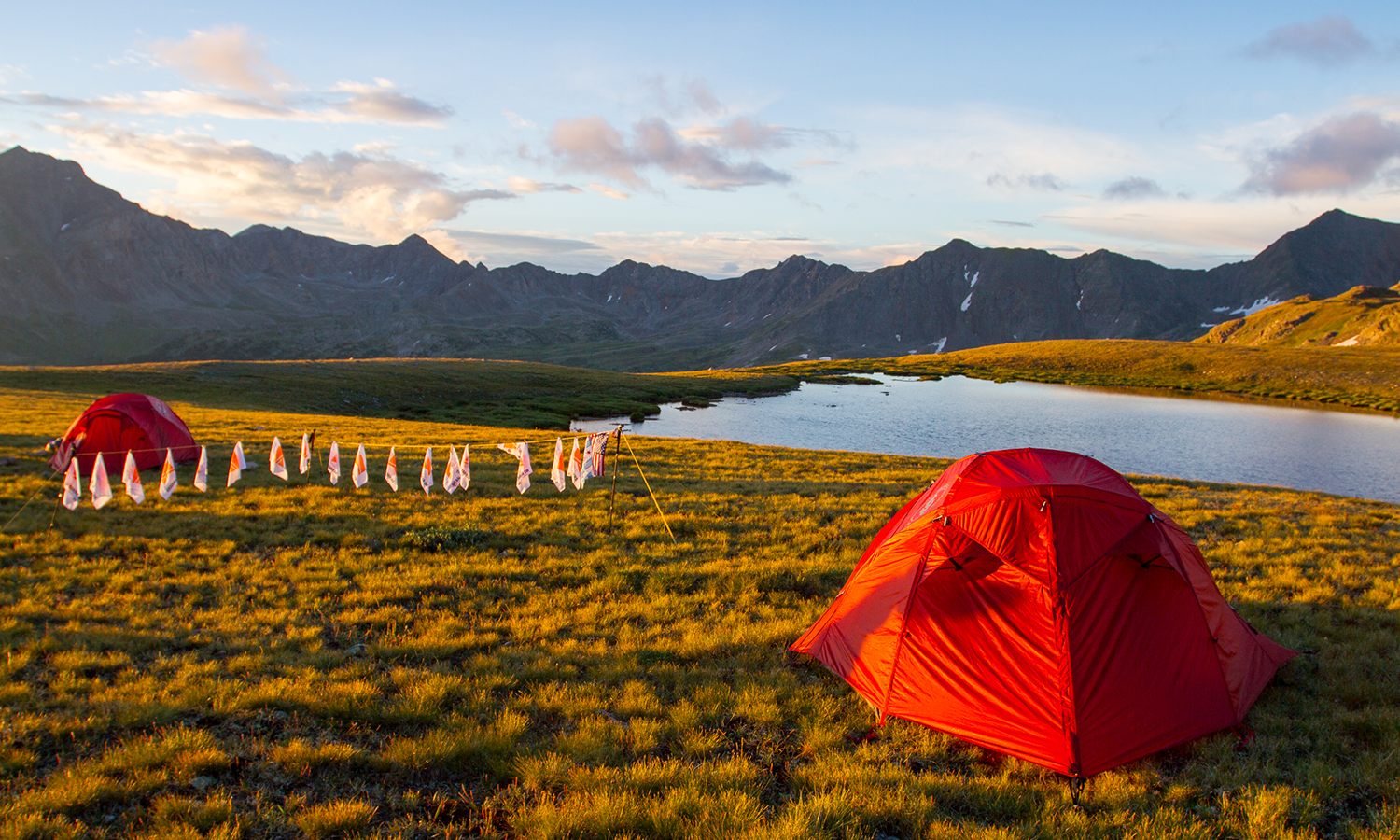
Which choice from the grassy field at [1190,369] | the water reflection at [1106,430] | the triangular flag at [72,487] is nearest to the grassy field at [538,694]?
Answer: the triangular flag at [72,487]

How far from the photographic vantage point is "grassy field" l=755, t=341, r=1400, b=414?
10312cm

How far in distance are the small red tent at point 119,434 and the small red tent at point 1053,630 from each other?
22543mm

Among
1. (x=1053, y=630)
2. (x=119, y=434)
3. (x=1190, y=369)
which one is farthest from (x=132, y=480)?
(x=1190, y=369)

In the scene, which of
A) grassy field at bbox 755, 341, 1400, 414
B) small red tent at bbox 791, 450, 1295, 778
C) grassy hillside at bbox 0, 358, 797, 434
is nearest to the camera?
small red tent at bbox 791, 450, 1295, 778

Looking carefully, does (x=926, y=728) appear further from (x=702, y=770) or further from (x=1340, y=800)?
(x=1340, y=800)

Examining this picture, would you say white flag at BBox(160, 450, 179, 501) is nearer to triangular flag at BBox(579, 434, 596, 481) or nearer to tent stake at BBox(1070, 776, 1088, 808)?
triangular flag at BBox(579, 434, 596, 481)

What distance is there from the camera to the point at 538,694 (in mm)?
8719

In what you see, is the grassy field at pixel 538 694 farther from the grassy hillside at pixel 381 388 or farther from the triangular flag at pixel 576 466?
the grassy hillside at pixel 381 388

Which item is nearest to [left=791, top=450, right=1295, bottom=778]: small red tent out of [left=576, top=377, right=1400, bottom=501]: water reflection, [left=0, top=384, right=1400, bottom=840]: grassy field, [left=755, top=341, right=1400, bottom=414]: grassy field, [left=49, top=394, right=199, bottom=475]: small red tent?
[left=0, top=384, right=1400, bottom=840]: grassy field

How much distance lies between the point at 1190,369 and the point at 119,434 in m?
166

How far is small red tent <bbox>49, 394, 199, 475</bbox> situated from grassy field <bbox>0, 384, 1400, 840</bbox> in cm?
377

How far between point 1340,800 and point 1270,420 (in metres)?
82.9

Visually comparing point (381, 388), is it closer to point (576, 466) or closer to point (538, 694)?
point (576, 466)

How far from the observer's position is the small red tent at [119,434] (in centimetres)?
2089
